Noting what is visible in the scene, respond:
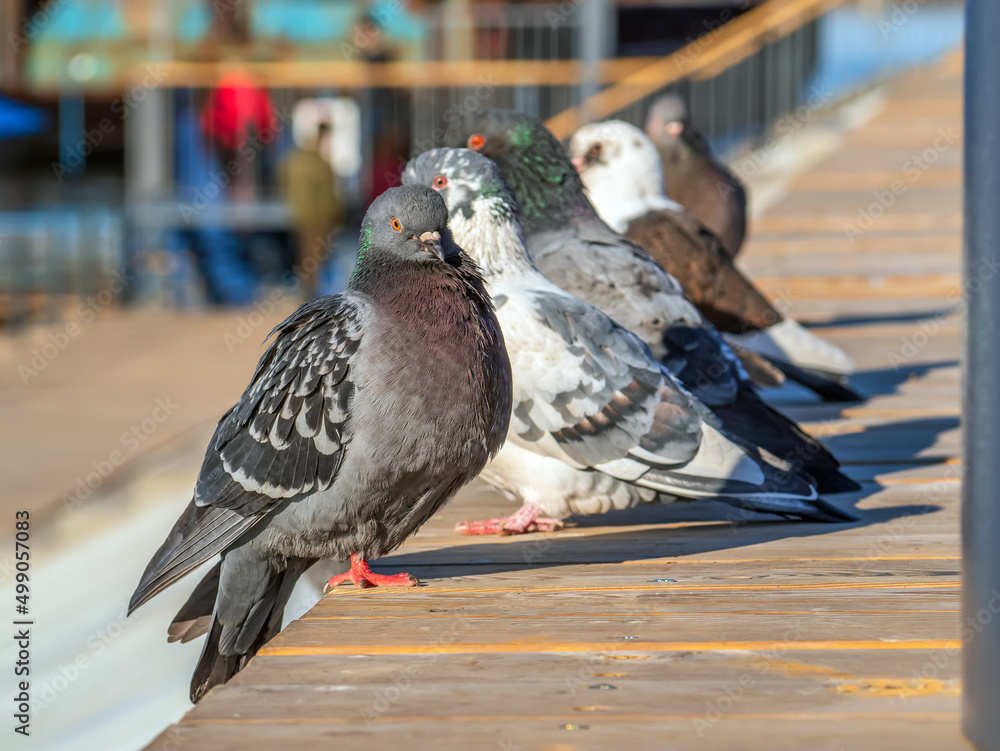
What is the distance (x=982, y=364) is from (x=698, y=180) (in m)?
4.80

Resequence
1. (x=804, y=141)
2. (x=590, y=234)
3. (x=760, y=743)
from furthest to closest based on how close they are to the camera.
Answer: (x=804, y=141) → (x=590, y=234) → (x=760, y=743)

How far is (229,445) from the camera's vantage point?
114 inches

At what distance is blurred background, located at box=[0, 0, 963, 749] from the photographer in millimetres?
13031

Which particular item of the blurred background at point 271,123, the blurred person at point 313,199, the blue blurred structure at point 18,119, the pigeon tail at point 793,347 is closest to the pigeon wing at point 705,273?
the pigeon tail at point 793,347

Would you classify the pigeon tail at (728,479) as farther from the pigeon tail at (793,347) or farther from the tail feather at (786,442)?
the pigeon tail at (793,347)

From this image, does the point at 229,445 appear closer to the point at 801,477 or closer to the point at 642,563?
the point at 642,563

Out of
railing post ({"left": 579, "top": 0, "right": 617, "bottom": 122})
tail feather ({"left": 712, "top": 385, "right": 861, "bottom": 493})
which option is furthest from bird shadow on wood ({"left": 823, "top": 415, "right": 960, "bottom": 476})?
railing post ({"left": 579, "top": 0, "right": 617, "bottom": 122})

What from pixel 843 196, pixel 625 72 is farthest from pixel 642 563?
pixel 625 72

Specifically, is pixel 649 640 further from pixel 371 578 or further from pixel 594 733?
pixel 371 578

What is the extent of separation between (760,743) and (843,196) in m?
8.33

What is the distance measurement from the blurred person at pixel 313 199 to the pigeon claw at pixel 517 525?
10.9 meters

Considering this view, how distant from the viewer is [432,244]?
2.82 meters

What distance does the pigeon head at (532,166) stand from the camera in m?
4.14

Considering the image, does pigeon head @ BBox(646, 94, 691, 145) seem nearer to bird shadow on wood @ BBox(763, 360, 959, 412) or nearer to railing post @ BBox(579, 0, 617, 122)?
bird shadow on wood @ BBox(763, 360, 959, 412)
